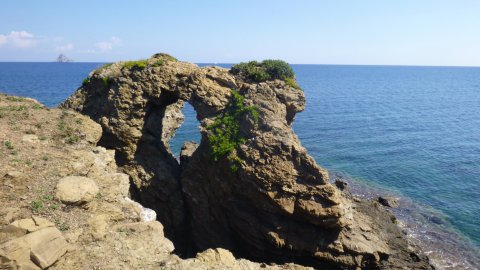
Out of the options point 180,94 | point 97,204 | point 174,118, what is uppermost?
point 180,94

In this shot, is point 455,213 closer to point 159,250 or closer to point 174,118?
point 174,118

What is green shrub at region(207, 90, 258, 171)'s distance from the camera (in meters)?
26.3

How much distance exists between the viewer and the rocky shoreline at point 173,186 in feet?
56.9

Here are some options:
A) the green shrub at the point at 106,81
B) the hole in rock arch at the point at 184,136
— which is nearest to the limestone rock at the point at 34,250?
the green shrub at the point at 106,81

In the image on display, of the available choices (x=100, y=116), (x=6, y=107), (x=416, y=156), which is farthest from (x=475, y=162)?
(x=6, y=107)

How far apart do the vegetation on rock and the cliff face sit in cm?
72

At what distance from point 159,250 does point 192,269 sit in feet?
6.60

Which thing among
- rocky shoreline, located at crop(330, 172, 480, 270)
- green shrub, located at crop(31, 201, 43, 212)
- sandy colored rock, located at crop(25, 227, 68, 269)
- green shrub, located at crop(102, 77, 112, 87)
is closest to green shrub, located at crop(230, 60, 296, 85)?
green shrub, located at crop(102, 77, 112, 87)

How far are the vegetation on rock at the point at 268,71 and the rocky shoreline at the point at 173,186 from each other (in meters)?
0.67

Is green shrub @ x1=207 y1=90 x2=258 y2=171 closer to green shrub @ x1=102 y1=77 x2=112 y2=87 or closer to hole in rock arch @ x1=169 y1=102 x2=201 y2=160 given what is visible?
green shrub @ x1=102 y1=77 x2=112 y2=87

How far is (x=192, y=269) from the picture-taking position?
16219 mm

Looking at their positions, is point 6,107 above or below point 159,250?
above

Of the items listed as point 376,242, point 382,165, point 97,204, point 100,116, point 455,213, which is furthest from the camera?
point 382,165

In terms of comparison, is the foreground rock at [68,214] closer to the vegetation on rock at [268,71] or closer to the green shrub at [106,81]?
the green shrub at [106,81]
